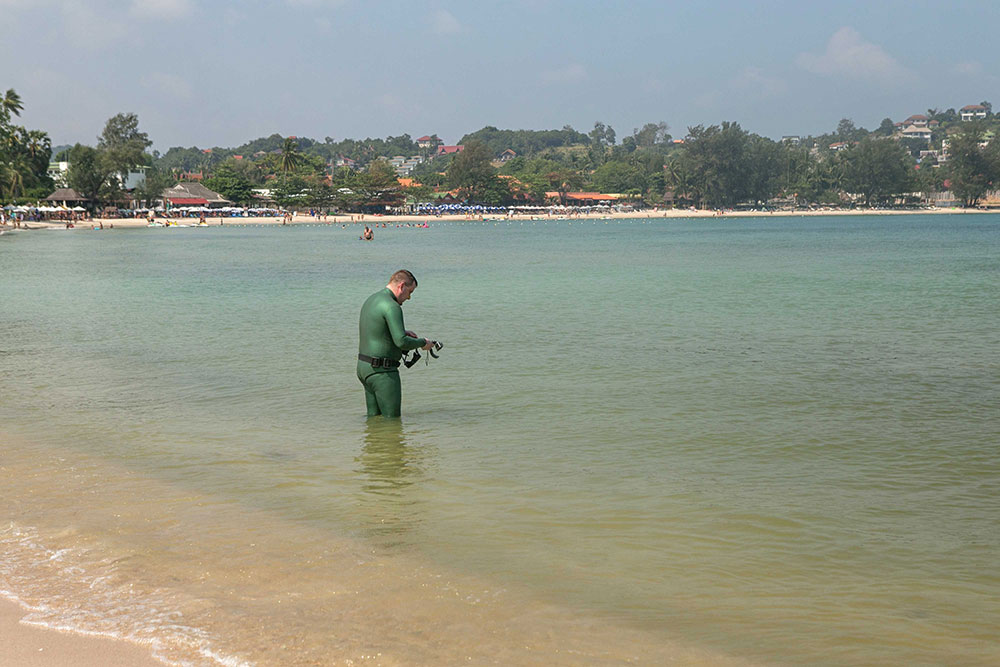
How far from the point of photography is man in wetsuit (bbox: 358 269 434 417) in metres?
8.98

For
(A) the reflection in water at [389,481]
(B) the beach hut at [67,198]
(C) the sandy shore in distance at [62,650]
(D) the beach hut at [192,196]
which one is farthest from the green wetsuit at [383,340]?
(D) the beach hut at [192,196]

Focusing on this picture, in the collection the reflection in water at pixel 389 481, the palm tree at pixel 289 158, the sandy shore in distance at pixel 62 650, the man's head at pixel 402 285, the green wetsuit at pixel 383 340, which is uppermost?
the palm tree at pixel 289 158

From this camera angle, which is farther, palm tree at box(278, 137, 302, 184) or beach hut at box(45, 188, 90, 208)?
palm tree at box(278, 137, 302, 184)

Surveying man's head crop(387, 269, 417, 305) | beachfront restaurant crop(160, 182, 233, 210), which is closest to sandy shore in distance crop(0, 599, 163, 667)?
man's head crop(387, 269, 417, 305)

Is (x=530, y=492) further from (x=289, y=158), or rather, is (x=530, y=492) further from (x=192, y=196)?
(x=289, y=158)

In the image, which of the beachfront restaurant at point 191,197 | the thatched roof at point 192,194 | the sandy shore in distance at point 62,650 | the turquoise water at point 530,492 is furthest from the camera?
the thatched roof at point 192,194

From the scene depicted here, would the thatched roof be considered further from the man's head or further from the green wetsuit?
the man's head

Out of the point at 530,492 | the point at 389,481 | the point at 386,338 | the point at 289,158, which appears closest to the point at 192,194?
the point at 289,158

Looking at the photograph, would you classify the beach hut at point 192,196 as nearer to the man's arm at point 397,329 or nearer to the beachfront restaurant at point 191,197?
the beachfront restaurant at point 191,197

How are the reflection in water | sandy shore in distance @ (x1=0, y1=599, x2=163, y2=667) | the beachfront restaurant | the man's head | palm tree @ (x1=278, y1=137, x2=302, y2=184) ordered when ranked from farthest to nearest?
1. palm tree @ (x1=278, y1=137, x2=302, y2=184)
2. the beachfront restaurant
3. the man's head
4. the reflection in water
5. sandy shore in distance @ (x1=0, y1=599, x2=163, y2=667)

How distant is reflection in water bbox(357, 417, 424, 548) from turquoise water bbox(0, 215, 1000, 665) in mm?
38

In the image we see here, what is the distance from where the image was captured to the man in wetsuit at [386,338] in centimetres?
898

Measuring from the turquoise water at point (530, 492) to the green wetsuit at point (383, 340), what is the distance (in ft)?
1.79

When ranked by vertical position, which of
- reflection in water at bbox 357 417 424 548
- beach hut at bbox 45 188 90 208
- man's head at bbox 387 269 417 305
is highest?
beach hut at bbox 45 188 90 208
